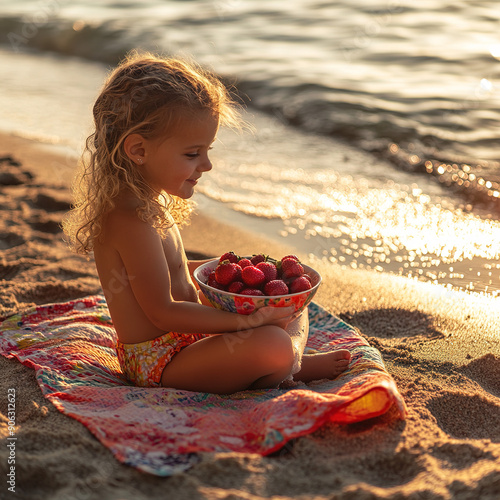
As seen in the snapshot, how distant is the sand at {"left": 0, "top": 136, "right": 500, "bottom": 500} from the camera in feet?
6.29

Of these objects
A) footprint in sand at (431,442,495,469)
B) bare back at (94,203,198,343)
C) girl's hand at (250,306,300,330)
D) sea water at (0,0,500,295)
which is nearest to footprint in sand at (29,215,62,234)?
sea water at (0,0,500,295)

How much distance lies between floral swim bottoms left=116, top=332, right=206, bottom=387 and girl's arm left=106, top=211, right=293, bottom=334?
158mm

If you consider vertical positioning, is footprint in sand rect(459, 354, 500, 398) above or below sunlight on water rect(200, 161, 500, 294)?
below

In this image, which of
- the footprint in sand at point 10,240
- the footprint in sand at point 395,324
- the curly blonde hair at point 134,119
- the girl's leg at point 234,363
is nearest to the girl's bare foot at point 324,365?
the girl's leg at point 234,363

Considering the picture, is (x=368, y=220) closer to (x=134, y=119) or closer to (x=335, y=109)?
(x=134, y=119)

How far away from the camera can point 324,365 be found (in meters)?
2.72

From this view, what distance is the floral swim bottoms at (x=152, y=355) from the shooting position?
262 cm

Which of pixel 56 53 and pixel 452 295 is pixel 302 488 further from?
pixel 56 53

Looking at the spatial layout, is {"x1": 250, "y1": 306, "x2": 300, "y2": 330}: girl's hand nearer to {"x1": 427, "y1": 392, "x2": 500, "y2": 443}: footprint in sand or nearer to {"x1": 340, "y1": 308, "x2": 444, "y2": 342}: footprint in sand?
{"x1": 427, "y1": 392, "x2": 500, "y2": 443}: footprint in sand

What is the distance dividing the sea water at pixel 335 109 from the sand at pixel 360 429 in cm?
43

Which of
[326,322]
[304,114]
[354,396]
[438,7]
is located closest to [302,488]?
[354,396]

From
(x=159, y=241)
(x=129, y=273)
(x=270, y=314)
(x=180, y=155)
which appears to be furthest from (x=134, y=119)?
(x=270, y=314)

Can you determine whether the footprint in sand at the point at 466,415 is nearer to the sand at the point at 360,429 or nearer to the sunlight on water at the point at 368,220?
the sand at the point at 360,429

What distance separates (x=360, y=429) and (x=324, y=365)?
0.49 metres
